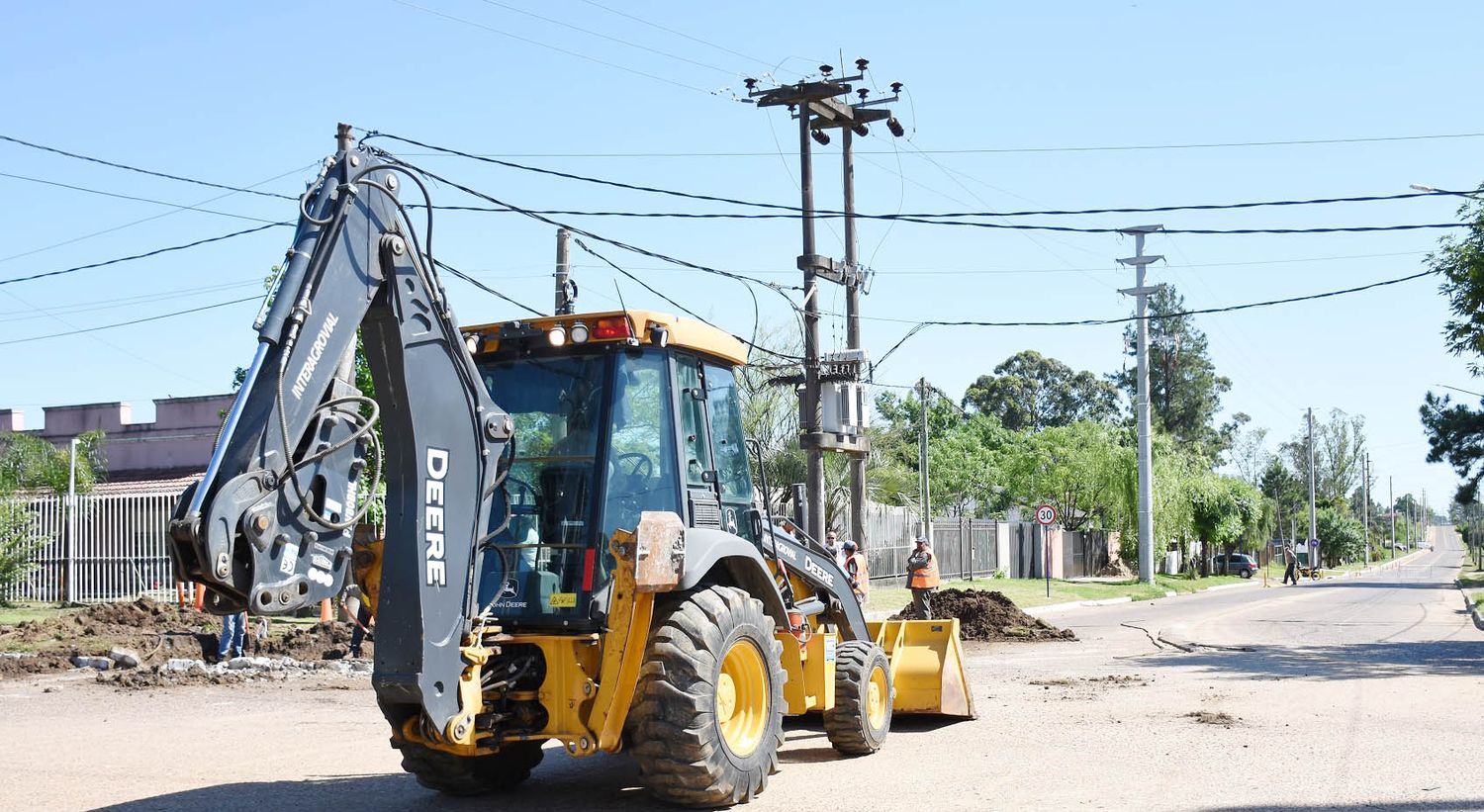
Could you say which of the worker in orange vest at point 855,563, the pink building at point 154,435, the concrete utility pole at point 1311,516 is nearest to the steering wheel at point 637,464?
the worker in orange vest at point 855,563

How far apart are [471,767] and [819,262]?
51.7 ft

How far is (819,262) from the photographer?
22672 mm

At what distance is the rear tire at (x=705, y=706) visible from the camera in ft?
23.0

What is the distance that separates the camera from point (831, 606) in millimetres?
10055

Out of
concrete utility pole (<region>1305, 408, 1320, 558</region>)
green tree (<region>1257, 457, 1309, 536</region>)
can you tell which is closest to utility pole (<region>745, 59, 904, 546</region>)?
concrete utility pole (<region>1305, 408, 1320, 558</region>)

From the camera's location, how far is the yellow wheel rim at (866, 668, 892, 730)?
9766 millimetres

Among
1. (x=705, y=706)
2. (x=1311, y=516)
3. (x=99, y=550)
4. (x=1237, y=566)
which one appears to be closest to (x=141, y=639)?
(x=99, y=550)

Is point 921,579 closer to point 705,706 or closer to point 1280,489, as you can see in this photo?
point 705,706

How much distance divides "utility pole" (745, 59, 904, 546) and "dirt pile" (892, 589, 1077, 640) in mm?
1937

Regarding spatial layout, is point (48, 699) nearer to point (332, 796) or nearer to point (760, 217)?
point (332, 796)

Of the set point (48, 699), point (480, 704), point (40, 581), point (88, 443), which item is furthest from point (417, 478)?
point (88, 443)

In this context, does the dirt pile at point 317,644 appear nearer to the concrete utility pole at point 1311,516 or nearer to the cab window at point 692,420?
the cab window at point 692,420

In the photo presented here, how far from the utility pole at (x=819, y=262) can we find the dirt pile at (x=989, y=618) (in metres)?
1.94

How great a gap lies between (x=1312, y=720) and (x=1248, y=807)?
4386 mm
